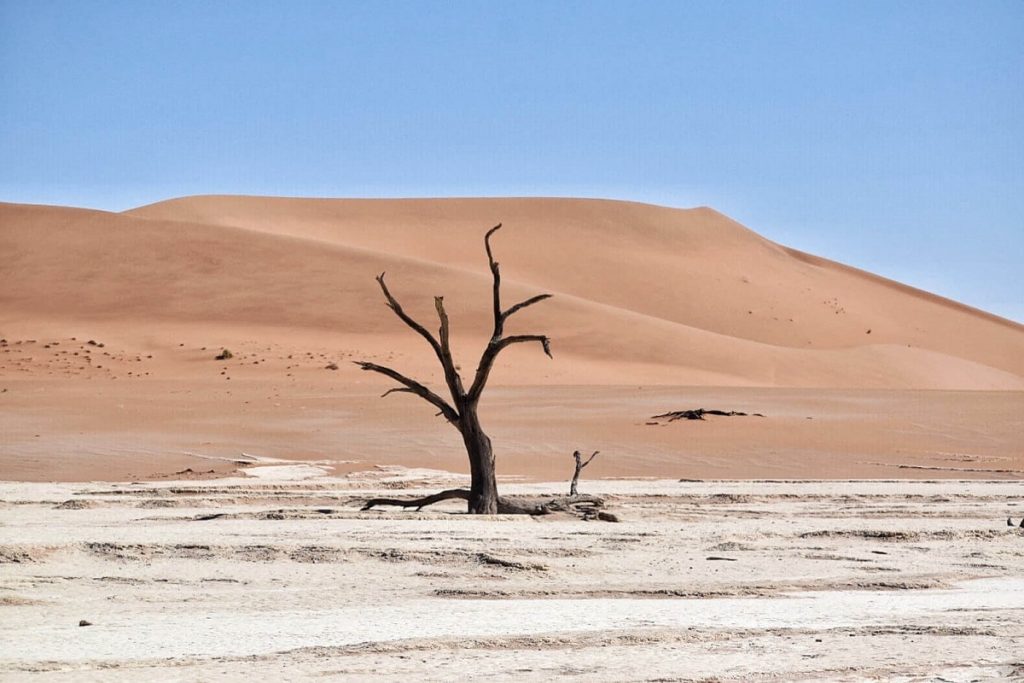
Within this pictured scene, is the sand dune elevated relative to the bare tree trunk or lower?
elevated

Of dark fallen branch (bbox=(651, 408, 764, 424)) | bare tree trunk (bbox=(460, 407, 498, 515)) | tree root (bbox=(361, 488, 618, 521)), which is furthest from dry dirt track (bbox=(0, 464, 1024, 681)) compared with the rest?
dark fallen branch (bbox=(651, 408, 764, 424))

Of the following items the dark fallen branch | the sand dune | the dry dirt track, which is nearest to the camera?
the dry dirt track

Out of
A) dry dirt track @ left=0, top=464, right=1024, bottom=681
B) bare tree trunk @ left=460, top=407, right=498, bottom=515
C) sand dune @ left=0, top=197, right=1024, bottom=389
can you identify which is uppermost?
sand dune @ left=0, top=197, right=1024, bottom=389

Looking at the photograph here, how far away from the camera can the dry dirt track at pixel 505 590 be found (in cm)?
673

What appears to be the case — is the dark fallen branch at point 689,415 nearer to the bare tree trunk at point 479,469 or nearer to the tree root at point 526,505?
the tree root at point 526,505

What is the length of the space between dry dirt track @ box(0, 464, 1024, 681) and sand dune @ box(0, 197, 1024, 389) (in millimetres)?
23036

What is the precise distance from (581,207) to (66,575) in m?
73.8

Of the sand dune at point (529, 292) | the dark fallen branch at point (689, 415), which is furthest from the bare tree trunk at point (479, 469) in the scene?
the sand dune at point (529, 292)

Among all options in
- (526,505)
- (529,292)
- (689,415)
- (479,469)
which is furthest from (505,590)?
(529,292)

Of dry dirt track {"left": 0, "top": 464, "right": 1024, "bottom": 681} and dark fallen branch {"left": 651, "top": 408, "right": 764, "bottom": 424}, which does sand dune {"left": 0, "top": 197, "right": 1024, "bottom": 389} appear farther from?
dry dirt track {"left": 0, "top": 464, "right": 1024, "bottom": 681}

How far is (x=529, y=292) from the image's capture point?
171 ft

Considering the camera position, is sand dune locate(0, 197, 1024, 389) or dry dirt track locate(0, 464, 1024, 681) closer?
dry dirt track locate(0, 464, 1024, 681)

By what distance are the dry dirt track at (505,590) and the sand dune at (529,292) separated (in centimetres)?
2304

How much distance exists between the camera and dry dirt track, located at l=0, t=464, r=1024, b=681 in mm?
6730
